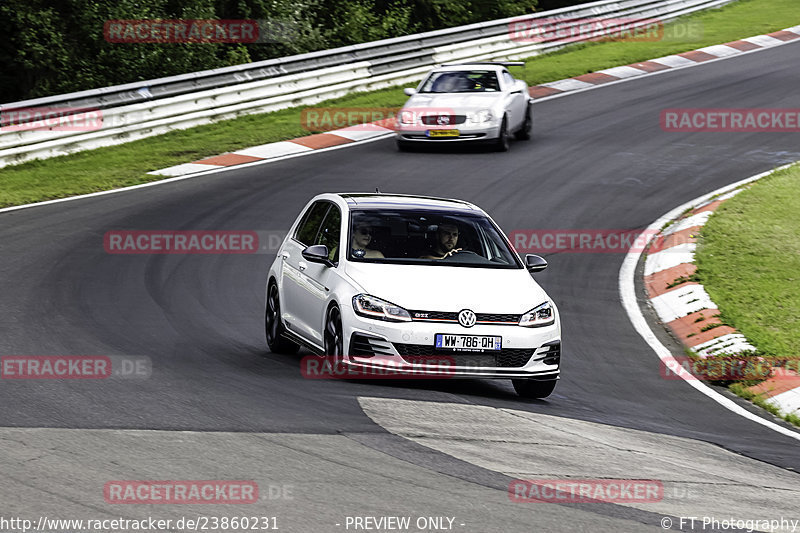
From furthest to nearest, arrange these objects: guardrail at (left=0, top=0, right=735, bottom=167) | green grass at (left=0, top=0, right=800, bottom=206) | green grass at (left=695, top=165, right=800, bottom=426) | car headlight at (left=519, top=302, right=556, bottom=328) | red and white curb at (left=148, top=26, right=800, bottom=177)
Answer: guardrail at (left=0, top=0, right=735, bottom=167), red and white curb at (left=148, top=26, right=800, bottom=177), green grass at (left=0, top=0, right=800, bottom=206), green grass at (left=695, top=165, right=800, bottom=426), car headlight at (left=519, top=302, right=556, bottom=328)

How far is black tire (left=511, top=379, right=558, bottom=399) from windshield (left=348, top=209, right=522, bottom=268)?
110cm

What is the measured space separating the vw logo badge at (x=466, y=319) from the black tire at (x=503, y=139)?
42.8ft

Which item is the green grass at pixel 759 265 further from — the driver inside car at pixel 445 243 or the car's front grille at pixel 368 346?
the car's front grille at pixel 368 346

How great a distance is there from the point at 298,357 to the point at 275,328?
0.35m

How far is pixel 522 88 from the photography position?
23.4 m

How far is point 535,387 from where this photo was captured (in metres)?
9.80

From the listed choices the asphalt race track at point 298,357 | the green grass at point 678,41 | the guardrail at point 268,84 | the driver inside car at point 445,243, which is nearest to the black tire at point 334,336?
the asphalt race track at point 298,357

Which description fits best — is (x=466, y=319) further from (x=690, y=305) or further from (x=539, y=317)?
A: (x=690, y=305)

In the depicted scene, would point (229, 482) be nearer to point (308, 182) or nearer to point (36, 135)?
point (308, 182)

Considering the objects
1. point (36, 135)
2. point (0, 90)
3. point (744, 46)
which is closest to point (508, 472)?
point (36, 135)

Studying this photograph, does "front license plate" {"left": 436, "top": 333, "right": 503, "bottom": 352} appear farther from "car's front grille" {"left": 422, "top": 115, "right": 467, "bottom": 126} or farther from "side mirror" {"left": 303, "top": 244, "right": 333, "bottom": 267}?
"car's front grille" {"left": 422, "top": 115, "right": 467, "bottom": 126}

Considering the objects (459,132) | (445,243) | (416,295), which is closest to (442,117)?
(459,132)

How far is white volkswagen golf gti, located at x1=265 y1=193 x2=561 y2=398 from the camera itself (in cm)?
941

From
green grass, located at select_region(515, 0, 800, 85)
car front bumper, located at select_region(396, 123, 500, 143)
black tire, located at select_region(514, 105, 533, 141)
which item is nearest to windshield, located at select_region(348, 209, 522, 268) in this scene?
Result: car front bumper, located at select_region(396, 123, 500, 143)
